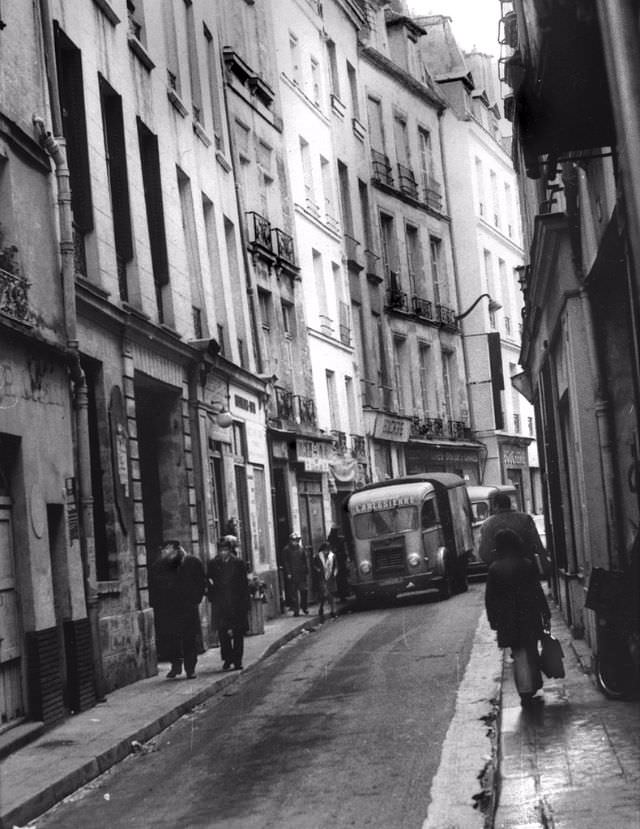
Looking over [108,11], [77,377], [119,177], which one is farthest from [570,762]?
[108,11]

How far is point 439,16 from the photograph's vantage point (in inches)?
2419

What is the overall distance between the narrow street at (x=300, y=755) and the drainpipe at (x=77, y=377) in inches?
69.5

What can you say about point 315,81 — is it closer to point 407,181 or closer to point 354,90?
point 354,90

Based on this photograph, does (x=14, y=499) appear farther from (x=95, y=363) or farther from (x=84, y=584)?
(x=95, y=363)

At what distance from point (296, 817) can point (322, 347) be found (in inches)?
1191

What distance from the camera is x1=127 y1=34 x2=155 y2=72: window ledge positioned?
22409 millimetres

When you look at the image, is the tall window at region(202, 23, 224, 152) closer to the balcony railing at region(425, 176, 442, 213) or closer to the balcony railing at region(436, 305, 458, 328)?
the balcony railing at region(436, 305, 458, 328)

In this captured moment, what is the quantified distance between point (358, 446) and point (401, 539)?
33.7 feet

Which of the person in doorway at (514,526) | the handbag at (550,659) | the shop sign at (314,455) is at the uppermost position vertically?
the shop sign at (314,455)

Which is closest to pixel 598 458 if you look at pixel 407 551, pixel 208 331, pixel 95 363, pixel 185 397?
pixel 95 363

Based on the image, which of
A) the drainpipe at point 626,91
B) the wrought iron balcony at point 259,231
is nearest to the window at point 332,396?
the wrought iron balcony at point 259,231

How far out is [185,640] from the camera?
18.3 metres

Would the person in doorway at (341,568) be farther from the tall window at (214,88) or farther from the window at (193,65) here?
the window at (193,65)

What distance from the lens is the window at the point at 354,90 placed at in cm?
4672
